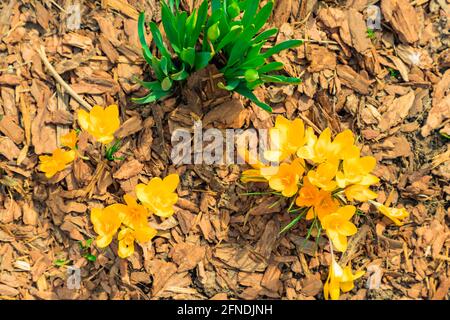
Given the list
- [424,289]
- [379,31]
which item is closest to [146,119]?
[379,31]

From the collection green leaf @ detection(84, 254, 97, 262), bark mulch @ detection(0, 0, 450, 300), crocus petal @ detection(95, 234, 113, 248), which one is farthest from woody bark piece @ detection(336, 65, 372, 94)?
green leaf @ detection(84, 254, 97, 262)

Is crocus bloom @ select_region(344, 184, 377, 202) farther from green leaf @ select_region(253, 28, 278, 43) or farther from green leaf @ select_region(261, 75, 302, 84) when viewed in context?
green leaf @ select_region(253, 28, 278, 43)

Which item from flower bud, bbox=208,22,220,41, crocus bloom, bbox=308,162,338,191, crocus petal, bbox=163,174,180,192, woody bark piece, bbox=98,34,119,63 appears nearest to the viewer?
flower bud, bbox=208,22,220,41

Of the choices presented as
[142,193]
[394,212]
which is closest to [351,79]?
[394,212]

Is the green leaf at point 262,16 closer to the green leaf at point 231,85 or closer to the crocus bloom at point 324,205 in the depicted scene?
the green leaf at point 231,85

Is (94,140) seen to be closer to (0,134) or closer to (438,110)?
(0,134)

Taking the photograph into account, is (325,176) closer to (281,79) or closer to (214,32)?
(281,79)
